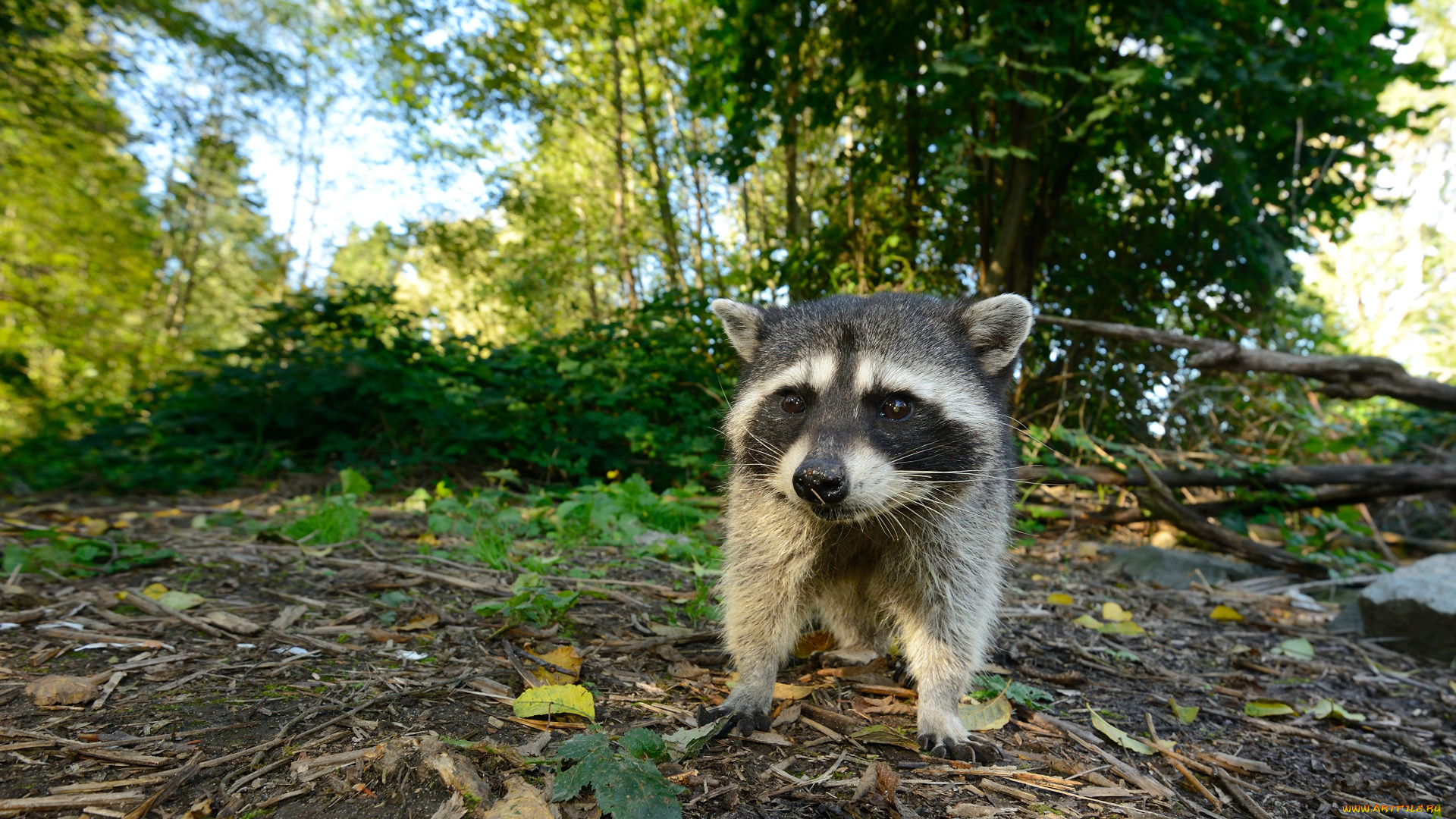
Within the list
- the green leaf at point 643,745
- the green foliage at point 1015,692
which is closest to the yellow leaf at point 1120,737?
the green foliage at point 1015,692

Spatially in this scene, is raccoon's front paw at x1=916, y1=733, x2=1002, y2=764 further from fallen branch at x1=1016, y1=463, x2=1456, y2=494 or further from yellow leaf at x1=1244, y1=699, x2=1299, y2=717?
fallen branch at x1=1016, y1=463, x2=1456, y2=494

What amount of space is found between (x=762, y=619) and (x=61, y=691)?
2369 millimetres

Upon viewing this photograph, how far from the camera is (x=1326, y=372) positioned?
18.9 feet

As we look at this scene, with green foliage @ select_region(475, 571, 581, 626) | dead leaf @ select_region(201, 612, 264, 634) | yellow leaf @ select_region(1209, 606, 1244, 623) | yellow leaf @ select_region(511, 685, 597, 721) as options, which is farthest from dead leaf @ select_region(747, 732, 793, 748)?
yellow leaf @ select_region(1209, 606, 1244, 623)

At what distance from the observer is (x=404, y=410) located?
8.27 metres

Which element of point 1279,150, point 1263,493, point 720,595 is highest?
point 1279,150

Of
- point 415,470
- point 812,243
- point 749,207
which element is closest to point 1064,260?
point 812,243

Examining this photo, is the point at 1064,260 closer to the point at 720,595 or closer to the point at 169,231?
the point at 720,595

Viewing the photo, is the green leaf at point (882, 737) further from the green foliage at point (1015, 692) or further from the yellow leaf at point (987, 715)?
the green foliage at point (1015, 692)

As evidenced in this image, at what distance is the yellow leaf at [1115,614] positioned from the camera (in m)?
4.61

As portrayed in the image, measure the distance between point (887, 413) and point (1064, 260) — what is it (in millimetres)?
7843

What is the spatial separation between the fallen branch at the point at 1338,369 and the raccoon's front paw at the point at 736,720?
4.19 m

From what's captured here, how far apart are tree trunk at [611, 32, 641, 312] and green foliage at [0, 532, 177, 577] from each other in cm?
929

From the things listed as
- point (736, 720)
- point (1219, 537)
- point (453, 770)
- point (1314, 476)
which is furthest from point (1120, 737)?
point (1314, 476)
